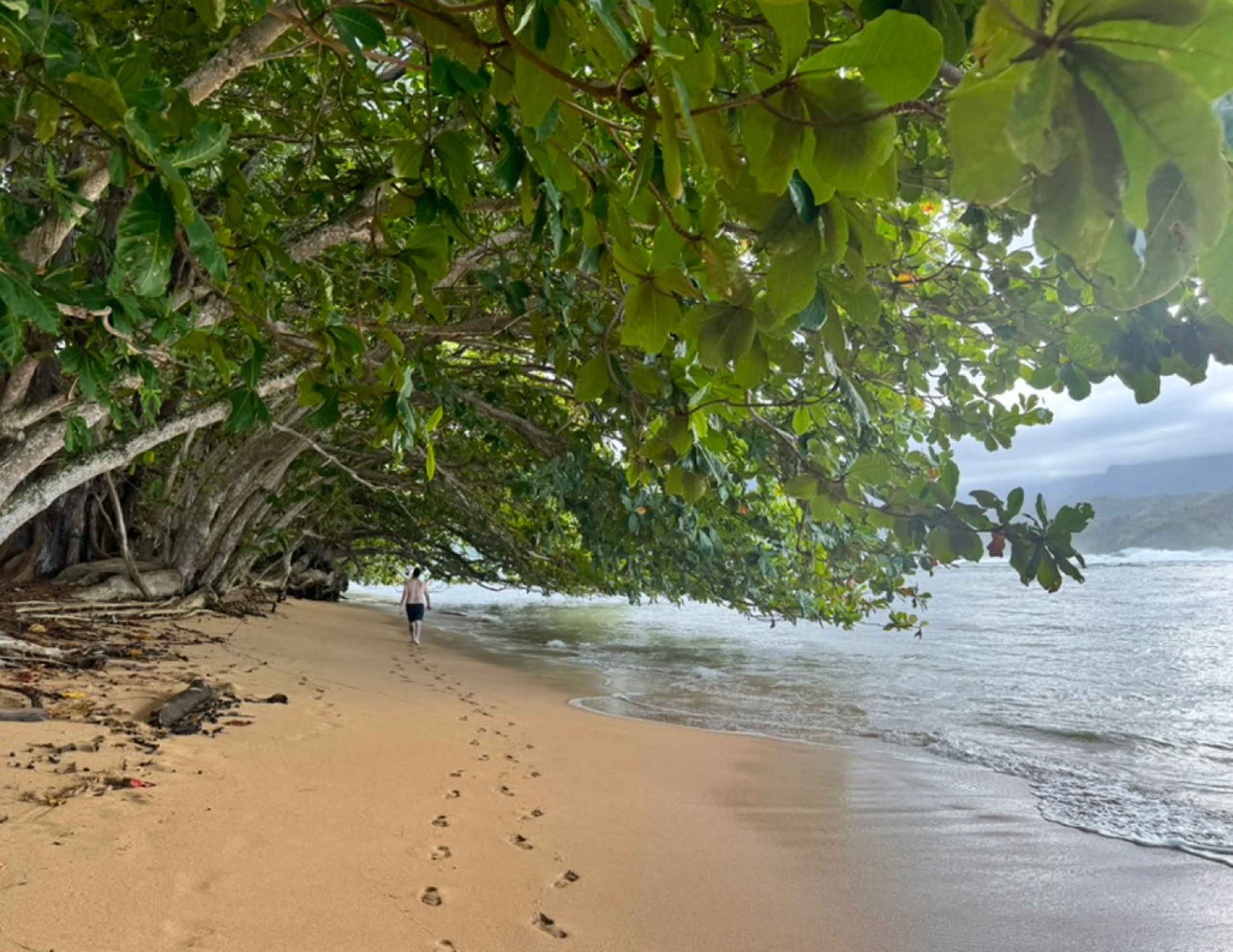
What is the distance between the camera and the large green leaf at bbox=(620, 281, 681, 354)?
1093 millimetres

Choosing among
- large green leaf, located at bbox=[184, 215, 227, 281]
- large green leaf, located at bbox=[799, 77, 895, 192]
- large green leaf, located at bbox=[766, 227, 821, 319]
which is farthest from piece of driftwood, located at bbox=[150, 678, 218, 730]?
large green leaf, located at bbox=[799, 77, 895, 192]

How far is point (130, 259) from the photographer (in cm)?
103

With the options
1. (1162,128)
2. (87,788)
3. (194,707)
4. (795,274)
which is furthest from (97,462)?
(1162,128)

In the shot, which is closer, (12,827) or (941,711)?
(12,827)

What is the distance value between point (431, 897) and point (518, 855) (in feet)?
1.72

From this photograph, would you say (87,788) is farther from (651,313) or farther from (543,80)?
(543,80)

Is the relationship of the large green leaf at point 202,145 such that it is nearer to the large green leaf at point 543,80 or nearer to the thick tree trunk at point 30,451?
the large green leaf at point 543,80

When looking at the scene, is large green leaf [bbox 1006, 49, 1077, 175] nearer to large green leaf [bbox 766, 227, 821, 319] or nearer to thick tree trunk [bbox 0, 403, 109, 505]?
large green leaf [bbox 766, 227, 821, 319]

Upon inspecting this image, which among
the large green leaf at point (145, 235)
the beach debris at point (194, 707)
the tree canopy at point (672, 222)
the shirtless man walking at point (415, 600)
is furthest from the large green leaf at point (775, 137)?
the shirtless man walking at point (415, 600)

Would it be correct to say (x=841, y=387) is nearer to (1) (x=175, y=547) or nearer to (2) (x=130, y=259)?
(2) (x=130, y=259)

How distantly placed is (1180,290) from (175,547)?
982 centimetres

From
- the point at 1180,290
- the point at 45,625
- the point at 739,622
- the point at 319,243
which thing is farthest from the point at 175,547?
the point at 739,622

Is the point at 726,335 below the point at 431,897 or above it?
above

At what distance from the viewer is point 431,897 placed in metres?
2.35
